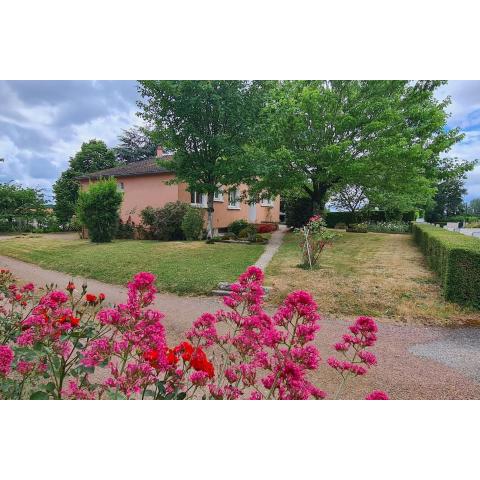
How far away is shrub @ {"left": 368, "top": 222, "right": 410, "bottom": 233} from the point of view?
14172 mm

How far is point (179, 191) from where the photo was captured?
11703 mm

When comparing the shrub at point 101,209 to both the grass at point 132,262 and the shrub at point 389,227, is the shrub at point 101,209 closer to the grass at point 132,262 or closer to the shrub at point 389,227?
the grass at point 132,262

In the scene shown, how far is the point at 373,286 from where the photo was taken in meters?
4.81

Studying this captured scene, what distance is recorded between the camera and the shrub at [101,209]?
8.80 meters

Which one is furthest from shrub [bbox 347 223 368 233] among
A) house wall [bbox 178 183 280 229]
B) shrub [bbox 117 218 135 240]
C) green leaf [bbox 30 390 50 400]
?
green leaf [bbox 30 390 50 400]

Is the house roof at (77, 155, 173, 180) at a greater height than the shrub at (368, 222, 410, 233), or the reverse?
the house roof at (77, 155, 173, 180)

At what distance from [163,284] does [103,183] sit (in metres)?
6.90

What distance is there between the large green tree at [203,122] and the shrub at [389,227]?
337 inches

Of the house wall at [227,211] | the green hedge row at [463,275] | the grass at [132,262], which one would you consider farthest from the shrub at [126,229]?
the green hedge row at [463,275]

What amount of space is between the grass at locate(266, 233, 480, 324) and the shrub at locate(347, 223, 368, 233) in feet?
24.0

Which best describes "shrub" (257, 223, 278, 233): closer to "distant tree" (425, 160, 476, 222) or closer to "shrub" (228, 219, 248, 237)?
"shrub" (228, 219, 248, 237)

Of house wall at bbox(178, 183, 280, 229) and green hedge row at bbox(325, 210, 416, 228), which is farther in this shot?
green hedge row at bbox(325, 210, 416, 228)
